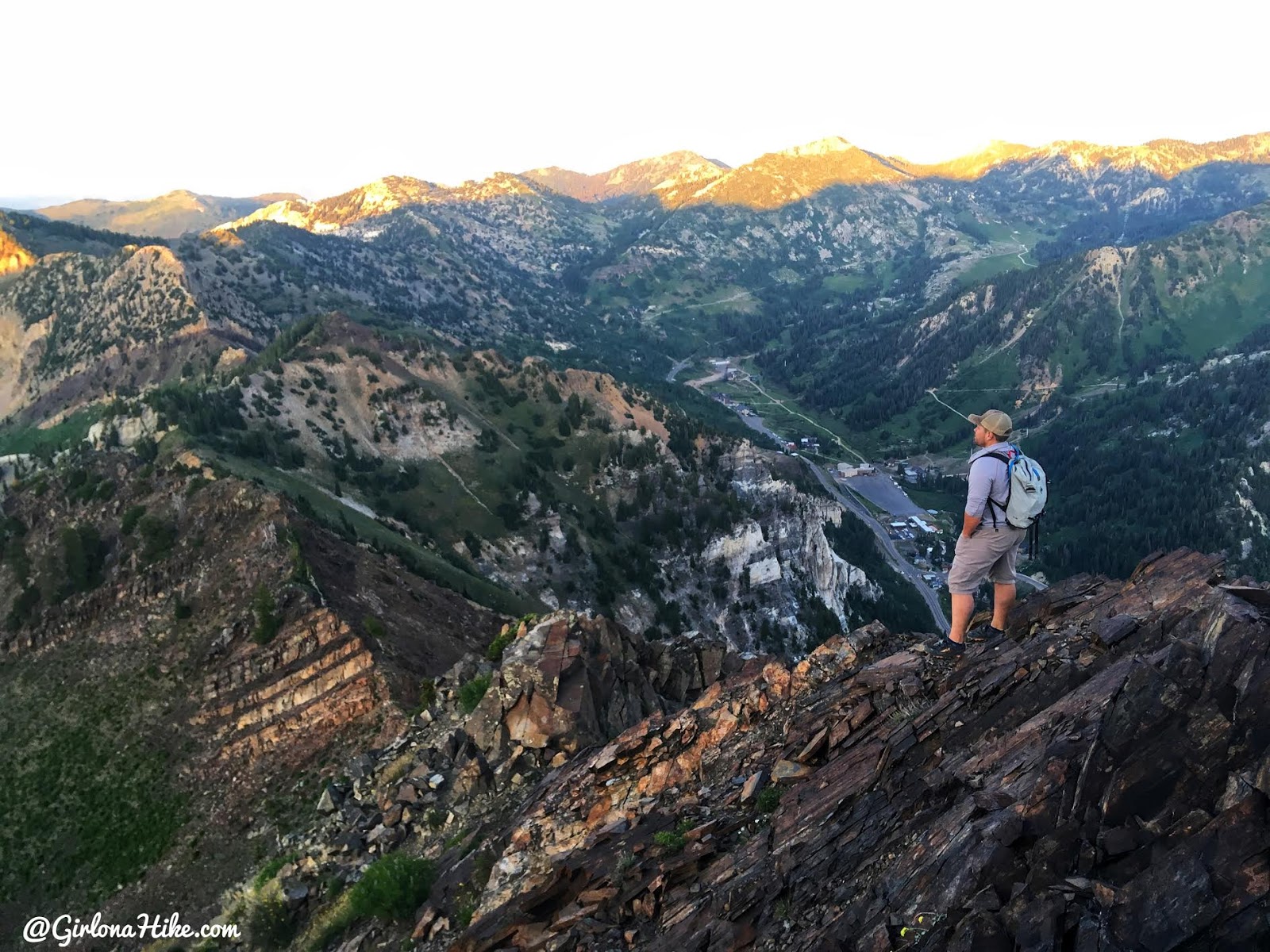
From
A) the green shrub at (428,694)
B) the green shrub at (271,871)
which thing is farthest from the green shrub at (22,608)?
the green shrub at (271,871)

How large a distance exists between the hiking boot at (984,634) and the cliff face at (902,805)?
0.54m

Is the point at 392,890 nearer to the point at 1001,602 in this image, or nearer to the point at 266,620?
the point at 1001,602

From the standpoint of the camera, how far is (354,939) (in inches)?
878

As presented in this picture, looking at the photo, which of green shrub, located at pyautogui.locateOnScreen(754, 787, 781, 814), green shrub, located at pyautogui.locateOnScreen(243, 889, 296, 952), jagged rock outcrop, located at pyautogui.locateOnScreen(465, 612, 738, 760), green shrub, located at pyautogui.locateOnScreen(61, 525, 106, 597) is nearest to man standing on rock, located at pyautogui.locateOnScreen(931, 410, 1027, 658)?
green shrub, located at pyautogui.locateOnScreen(754, 787, 781, 814)

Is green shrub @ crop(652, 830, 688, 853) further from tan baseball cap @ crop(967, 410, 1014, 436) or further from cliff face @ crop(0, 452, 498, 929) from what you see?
cliff face @ crop(0, 452, 498, 929)

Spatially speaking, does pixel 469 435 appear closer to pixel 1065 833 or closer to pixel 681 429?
pixel 681 429

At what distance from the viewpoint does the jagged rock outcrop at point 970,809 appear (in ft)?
36.5

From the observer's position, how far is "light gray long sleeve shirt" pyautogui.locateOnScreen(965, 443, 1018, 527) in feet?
60.4

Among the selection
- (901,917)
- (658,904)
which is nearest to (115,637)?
(658,904)

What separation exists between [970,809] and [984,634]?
30.6ft

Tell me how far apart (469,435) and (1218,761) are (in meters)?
113

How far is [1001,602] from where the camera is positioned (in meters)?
21.2

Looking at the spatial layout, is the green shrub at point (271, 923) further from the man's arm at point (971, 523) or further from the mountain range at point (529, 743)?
the man's arm at point (971, 523)

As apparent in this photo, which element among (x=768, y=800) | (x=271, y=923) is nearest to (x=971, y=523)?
(x=768, y=800)
